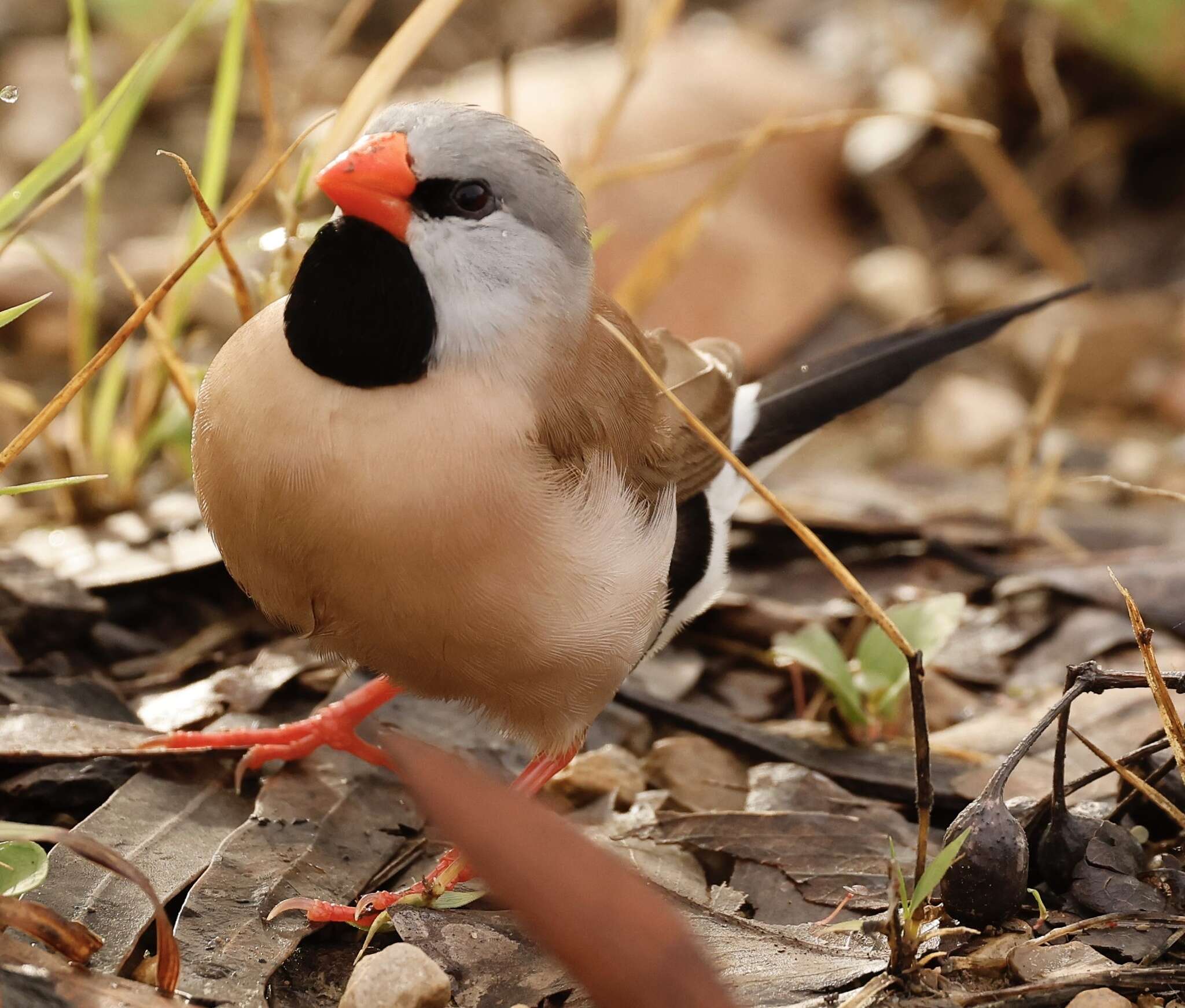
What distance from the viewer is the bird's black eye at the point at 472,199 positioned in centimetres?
195

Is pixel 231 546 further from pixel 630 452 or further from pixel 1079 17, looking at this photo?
pixel 1079 17

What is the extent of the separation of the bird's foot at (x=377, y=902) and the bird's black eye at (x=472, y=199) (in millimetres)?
915

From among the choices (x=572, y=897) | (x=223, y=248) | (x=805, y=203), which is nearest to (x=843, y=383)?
(x=223, y=248)

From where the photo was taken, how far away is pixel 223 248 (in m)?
2.27

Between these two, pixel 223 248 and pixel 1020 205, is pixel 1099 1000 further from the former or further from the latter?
pixel 1020 205

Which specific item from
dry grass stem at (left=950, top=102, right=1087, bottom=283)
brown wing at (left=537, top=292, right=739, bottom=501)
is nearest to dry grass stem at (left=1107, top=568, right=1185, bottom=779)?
brown wing at (left=537, top=292, right=739, bottom=501)

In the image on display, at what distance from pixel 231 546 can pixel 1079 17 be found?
153 inches

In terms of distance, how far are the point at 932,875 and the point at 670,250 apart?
2.07 metres

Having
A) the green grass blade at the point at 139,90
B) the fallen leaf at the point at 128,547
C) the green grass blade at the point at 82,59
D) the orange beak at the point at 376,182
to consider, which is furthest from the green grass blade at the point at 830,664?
the green grass blade at the point at 82,59

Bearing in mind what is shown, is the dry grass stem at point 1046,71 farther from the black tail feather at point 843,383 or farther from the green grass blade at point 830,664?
the green grass blade at point 830,664

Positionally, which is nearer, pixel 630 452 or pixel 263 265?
pixel 630 452

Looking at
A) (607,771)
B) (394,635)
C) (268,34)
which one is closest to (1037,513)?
(607,771)

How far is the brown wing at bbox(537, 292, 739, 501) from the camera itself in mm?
2062

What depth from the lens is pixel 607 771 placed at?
8.02 ft
